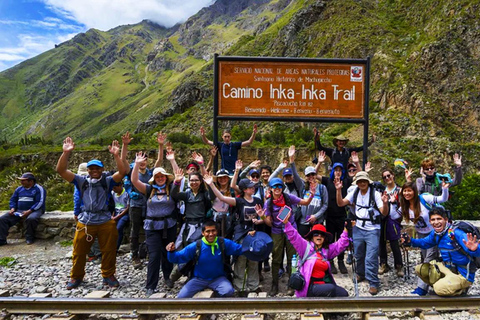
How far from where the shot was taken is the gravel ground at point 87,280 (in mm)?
4898

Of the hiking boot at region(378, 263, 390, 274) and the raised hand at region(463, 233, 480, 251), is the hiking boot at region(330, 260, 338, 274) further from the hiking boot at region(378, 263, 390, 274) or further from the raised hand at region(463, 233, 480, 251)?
the raised hand at region(463, 233, 480, 251)

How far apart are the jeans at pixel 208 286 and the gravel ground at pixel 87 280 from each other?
15.5 inches

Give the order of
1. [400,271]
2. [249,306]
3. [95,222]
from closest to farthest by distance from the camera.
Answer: [249,306]
[95,222]
[400,271]

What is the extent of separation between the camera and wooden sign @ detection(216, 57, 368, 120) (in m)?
6.45

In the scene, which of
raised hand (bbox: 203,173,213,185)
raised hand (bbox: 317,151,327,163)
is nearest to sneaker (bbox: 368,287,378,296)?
raised hand (bbox: 317,151,327,163)

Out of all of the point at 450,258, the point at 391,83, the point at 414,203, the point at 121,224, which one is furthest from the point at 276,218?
the point at 391,83

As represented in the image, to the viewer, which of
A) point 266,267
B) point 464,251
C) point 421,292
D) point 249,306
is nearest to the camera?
point 249,306

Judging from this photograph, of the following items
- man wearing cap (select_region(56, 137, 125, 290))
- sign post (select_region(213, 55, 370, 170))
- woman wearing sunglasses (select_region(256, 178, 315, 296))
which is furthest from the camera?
sign post (select_region(213, 55, 370, 170))

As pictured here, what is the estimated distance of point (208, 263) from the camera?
14.7 feet

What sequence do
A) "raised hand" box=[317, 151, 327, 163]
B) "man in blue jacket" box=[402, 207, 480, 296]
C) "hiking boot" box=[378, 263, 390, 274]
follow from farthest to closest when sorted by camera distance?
"raised hand" box=[317, 151, 327, 163] < "hiking boot" box=[378, 263, 390, 274] < "man in blue jacket" box=[402, 207, 480, 296]

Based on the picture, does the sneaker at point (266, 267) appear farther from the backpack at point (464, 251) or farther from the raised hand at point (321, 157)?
the backpack at point (464, 251)

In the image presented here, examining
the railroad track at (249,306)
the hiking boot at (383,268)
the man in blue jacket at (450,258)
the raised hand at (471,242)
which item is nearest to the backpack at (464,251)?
the man in blue jacket at (450,258)

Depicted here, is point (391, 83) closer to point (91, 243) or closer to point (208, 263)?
point (208, 263)

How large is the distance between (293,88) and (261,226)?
293 cm
